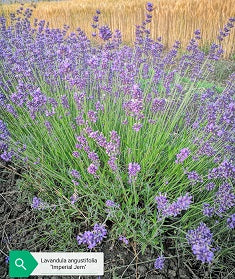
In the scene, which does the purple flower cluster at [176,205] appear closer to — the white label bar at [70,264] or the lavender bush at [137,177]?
the lavender bush at [137,177]

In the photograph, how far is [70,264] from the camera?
1684 mm

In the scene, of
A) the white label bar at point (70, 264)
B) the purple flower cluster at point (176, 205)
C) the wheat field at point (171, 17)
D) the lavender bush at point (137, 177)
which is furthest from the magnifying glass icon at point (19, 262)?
the wheat field at point (171, 17)

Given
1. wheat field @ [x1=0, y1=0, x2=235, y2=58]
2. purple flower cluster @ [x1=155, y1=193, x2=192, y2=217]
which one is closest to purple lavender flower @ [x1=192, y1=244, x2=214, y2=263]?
purple flower cluster @ [x1=155, y1=193, x2=192, y2=217]

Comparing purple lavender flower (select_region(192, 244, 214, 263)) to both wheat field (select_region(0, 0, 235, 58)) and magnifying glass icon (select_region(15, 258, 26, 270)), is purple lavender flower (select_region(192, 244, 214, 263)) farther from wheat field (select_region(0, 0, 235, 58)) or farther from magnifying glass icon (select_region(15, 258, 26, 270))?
wheat field (select_region(0, 0, 235, 58))

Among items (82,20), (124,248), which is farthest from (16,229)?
(82,20)

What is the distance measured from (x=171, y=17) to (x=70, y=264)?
822 cm

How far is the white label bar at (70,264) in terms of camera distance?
65.7 inches

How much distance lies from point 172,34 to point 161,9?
0.80m

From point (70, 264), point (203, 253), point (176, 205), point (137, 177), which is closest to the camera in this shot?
point (203, 253)

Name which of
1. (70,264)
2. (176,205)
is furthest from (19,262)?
(176,205)

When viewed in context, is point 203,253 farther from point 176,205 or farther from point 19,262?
point 19,262

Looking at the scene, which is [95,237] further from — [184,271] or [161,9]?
[161,9]

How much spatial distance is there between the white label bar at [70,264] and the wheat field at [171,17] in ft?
19.2

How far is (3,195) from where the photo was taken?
7.57ft
